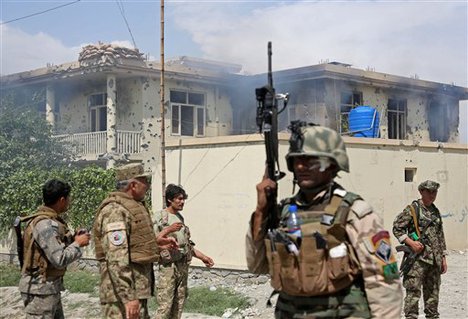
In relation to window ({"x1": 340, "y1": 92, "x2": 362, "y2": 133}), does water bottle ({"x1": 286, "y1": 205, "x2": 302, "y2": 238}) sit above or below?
below

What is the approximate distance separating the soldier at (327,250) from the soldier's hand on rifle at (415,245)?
4.45 m

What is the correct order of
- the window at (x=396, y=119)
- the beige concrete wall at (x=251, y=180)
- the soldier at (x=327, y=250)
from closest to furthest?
the soldier at (x=327, y=250) → the beige concrete wall at (x=251, y=180) → the window at (x=396, y=119)

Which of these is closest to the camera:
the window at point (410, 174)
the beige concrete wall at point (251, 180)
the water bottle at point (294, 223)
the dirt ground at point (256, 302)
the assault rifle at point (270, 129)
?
the water bottle at point (294, 223)

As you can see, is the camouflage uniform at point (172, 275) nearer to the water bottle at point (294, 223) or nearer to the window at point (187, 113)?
the water bottle at point (294, 223)

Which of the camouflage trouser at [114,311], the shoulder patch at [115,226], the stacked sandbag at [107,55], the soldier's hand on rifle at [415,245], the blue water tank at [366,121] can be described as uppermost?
the stacked sandbag at [107,55]

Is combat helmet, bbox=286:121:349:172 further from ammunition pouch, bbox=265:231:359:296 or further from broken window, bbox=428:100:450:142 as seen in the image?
broken window, bbox=428:100:450:142

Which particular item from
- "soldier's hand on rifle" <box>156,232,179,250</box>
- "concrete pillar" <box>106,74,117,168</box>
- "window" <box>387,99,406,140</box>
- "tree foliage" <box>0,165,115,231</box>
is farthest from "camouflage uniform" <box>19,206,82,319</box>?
"window" <box>387,99,406,140</box>

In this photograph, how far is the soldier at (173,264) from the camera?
6.73 m

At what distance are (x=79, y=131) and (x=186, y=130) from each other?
11.8 feet

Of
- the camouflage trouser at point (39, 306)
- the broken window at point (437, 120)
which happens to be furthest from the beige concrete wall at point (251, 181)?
the broken window at point (437, 120)

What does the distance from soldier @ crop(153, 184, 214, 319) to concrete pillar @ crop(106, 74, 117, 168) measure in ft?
46.8

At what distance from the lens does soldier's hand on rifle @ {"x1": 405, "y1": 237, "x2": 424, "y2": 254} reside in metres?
7.56

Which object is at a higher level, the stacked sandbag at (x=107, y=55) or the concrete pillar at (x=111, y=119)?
the stacked sandbag at (x=107, y=55)

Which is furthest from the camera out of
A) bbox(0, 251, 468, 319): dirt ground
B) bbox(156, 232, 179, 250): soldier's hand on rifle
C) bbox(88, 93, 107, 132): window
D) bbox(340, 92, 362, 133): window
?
bbox(88, 93, 107, 132): window
